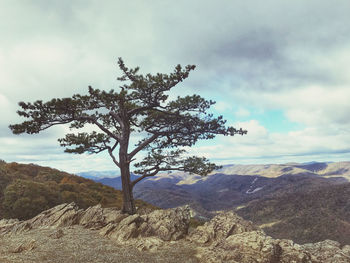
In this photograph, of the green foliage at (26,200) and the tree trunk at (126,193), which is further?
the green foliage at (26,200)

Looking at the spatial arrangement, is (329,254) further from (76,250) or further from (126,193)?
(126,193)

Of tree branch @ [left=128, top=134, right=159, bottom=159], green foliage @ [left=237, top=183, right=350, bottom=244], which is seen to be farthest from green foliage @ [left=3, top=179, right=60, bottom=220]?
green foliage @ [left=237, top=183, right=350, bottom=244]

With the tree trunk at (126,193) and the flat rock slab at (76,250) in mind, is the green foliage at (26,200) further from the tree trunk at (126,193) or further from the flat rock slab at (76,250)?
the tree trunk at (126,193)

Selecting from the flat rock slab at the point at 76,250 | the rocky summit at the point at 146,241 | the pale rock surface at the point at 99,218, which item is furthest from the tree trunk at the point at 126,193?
the flat rock slab at the point at 76,250

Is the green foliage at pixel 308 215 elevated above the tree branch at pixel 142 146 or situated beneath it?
situated beneath

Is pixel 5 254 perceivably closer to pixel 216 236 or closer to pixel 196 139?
pixel 216 236

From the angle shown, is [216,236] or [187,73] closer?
[216,236]

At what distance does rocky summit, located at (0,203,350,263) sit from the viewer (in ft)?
36.6

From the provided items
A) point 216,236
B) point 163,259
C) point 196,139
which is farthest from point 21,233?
point 196,139

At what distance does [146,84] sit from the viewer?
734 inches

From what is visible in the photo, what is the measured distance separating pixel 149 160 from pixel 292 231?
121193 millimetres

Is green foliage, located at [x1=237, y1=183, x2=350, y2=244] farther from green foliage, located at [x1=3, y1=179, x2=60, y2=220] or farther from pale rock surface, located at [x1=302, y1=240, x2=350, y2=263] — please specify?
green foliage, located at [x1=3, y1=179, x2=60, y2=220]

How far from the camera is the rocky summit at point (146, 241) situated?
11.1m

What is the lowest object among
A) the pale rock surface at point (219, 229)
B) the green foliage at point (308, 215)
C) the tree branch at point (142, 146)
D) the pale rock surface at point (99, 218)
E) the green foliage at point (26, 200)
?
the green foliage at point (308, 215)
